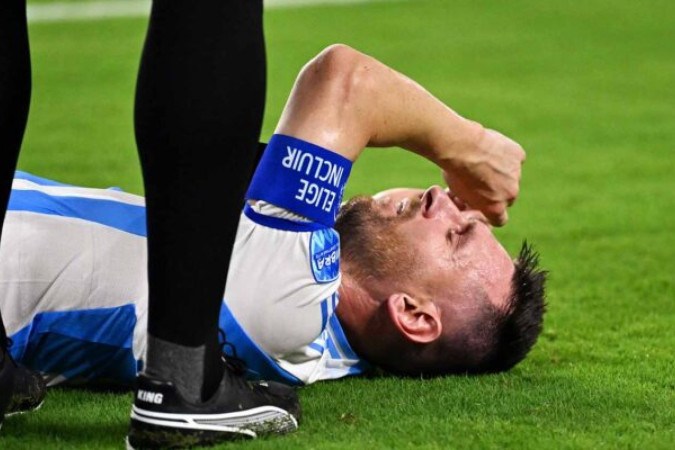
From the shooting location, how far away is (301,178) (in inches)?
92.1

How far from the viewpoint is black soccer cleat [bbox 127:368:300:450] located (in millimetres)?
1892

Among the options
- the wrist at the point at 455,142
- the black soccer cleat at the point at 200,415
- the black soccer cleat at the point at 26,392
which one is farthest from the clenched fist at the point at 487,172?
the black soccer cleat at the point at 26,392

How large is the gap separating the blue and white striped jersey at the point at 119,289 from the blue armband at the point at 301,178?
0.09ft

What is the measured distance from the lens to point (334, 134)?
2398mm

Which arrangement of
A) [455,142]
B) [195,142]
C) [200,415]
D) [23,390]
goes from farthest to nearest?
[455,142], [23,390], [200,415], [195,142]

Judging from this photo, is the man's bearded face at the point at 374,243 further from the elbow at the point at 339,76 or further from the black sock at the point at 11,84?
the black sock at the point at 11,84

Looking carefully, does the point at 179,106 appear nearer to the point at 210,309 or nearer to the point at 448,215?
the point at 210,309

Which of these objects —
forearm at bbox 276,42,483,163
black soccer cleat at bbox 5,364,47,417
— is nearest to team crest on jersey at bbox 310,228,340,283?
forearm at bbox 276,42,483,163

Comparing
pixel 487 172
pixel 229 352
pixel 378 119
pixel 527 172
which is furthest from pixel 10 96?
pixel 527 172

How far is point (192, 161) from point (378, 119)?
71 centimetres

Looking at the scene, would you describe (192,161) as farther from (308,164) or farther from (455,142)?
(455,142)

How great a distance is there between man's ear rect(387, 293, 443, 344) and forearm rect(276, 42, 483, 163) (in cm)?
28

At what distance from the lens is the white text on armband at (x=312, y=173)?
234 cm

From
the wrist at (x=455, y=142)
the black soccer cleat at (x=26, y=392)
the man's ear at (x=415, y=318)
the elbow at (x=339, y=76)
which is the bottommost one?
the black soccer cleat at (x=26, y=392)
